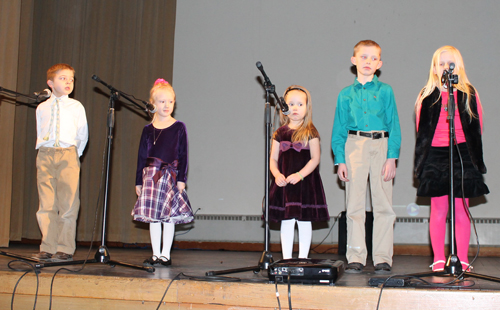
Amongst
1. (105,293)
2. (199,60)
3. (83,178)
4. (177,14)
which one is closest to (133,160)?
(83,178)

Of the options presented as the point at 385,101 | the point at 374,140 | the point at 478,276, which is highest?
the point at 385,101

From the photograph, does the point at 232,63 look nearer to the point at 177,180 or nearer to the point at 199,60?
the point at 199,60

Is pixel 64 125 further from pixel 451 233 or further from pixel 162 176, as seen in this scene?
pixel 451 233

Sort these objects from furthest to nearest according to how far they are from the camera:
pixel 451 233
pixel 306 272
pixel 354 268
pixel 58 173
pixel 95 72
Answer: pixel 95 72 < pixel 58 173 < pixel 354 268 < pixel 451 233 < pixel 306 272

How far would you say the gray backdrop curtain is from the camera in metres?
4.54

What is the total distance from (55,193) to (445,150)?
2584mm

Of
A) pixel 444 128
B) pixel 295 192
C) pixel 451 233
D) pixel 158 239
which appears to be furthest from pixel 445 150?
pixel 158 239

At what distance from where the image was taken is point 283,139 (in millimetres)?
2771

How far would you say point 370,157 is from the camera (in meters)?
2.53

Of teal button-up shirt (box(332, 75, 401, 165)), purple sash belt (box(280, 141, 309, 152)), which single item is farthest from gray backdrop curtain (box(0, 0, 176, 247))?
teal button-up shirt (box(332, 75, 401, 165))

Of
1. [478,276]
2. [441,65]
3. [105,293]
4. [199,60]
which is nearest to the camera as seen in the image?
[478,276]

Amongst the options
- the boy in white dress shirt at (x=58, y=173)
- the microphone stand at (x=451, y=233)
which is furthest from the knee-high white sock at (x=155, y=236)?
the microphone stand at (x=451, y=233)

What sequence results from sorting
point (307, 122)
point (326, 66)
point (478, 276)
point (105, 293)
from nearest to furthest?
point (478, 276) < point (105, 293) < point (307, 122) < point (326, 66)

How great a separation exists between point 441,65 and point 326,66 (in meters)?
2.08
